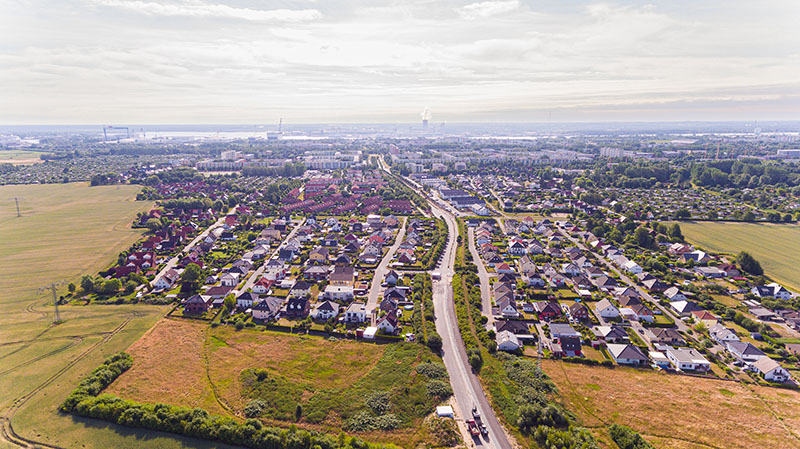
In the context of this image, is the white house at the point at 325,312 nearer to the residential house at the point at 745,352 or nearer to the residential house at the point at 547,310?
the residential house at the point at 547,310

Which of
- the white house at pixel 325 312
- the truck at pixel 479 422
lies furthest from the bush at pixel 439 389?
the white house at pixel 325 312

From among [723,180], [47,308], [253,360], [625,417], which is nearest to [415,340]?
[253,360]

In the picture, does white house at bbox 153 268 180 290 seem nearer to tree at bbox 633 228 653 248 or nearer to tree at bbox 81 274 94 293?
tree at bbox 81 274 94 293

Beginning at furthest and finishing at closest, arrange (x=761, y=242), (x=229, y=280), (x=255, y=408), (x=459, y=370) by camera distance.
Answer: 1. (x=761, y=242)
2. (x=229, y=280)
3. (x=459, y=370)
4. (x=255, y=408)

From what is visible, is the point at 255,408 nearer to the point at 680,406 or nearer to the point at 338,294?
the point at 338,294

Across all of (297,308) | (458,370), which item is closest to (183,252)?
(297,308)
